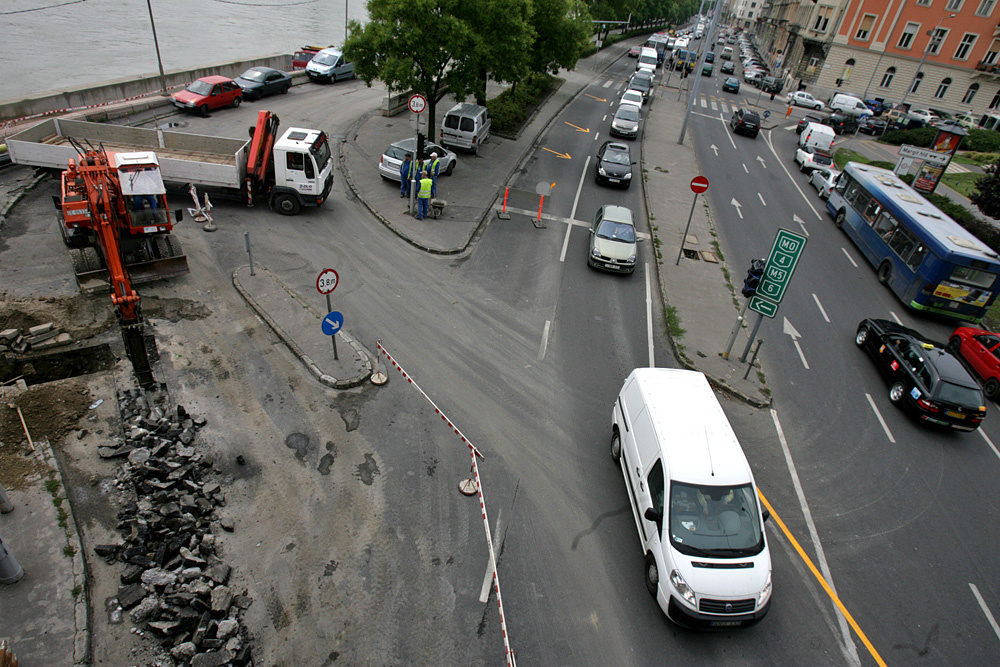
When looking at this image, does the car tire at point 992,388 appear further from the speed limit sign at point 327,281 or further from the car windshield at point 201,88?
the car windshield at point 201,88

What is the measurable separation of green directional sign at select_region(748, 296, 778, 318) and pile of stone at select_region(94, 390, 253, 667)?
1179 cm

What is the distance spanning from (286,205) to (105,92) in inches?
619

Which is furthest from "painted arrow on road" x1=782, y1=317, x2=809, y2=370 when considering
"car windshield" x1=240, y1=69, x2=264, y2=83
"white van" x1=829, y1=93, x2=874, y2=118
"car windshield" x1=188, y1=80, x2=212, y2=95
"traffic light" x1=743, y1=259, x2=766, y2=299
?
"white van" x1=829, y1=93, x2=874, y2=118

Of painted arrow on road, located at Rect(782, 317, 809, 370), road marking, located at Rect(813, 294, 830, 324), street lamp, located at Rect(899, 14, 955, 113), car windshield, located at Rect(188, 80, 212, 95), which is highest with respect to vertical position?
street lamp, located at Rect(899, 14, 955, 113)

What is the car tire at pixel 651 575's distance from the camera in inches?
317

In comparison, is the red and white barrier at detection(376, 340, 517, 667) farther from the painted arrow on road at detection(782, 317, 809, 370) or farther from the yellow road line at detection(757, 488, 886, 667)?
the painted arrow on road at detection(782, 317, 809, 370)

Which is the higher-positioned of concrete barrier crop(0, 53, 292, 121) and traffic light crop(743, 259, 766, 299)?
traffic light crop(743, 259, 766, 299)

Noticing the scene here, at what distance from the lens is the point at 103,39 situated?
154 ft

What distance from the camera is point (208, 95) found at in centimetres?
2620

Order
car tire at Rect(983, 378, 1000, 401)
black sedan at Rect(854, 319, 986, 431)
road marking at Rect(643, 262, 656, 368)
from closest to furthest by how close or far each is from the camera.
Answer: black sedan at Rect(854, 319, 986, 431)
road marking at Rect(643, 262, 656, 368)
car tire at Rect(983, 378, 1000, 401)

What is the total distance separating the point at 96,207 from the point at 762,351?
641 inches

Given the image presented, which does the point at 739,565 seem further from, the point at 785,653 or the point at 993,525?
the point at 993,525

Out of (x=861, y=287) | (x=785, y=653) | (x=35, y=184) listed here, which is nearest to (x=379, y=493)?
(x=785, y=653)

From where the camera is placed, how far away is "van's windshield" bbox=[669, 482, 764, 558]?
7953 mm
